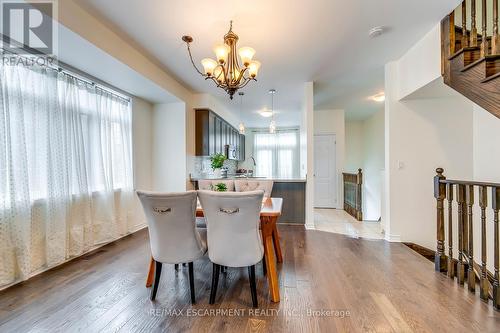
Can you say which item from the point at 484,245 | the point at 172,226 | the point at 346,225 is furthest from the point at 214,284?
the point at 346,225

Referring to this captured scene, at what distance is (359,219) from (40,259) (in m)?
5.29

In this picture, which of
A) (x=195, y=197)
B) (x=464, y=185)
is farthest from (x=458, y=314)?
(x=195, y=197)

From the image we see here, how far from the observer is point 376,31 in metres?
2.62

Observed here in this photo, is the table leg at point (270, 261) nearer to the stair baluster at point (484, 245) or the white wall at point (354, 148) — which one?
the stair baluster at point (484, 245)

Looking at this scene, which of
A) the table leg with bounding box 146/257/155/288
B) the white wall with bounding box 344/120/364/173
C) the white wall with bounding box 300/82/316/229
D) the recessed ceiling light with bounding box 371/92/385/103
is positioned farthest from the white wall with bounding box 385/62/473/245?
the white wall with bounding box 344/120/364/173

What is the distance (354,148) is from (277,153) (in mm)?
2661

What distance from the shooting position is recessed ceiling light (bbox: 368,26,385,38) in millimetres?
2579

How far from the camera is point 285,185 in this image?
4.63 meters

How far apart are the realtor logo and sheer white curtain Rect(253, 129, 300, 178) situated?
6.84m

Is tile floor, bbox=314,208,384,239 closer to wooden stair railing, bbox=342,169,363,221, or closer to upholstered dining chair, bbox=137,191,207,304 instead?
wooden stair railing, bbox=342,169,363,221

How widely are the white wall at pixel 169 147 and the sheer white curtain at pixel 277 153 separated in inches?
180

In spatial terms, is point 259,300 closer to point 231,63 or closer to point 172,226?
point 172,226

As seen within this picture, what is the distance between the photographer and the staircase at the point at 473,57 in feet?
6.25

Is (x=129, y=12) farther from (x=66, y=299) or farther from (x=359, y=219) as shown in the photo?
(x=359, y=219)
